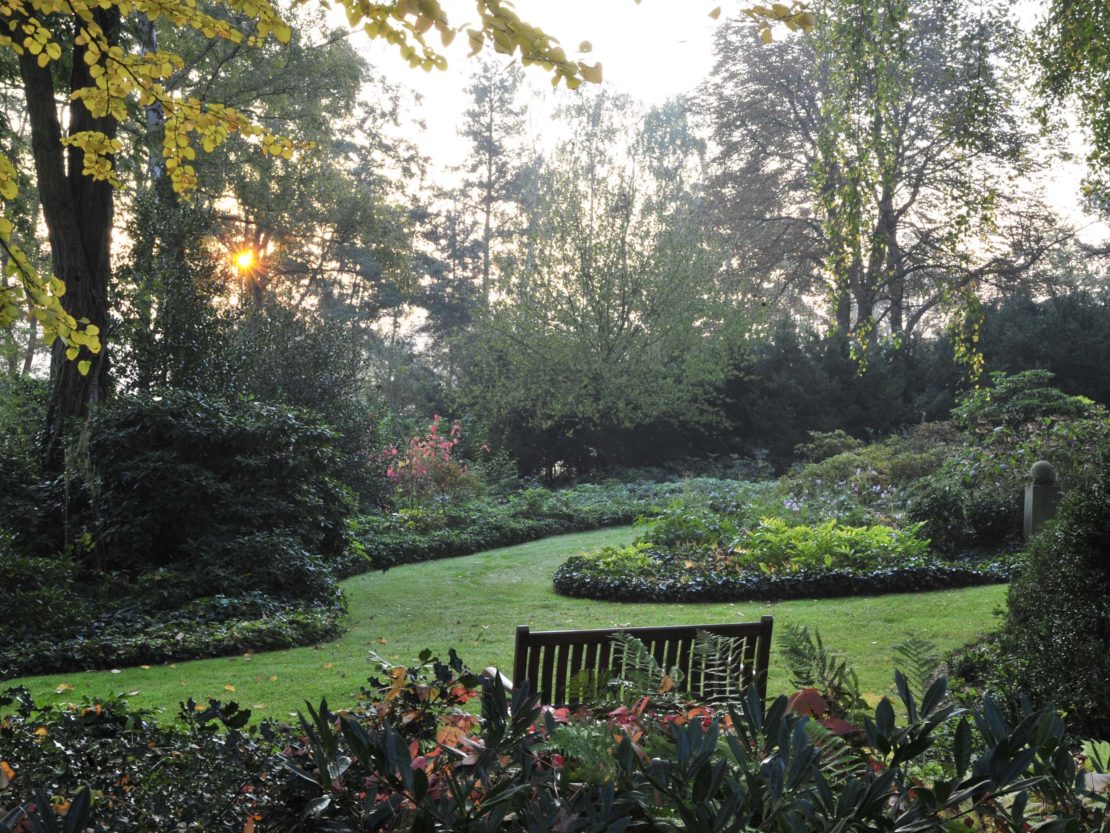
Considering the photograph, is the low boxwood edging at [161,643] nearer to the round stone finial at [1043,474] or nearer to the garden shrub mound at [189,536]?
the garden shrub mound at [189,536]

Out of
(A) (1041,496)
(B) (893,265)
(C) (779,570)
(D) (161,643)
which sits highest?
(B) (893,265)

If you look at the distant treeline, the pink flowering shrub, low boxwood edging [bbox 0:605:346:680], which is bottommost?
low boxwood edging [bbox 0:605:346:680]

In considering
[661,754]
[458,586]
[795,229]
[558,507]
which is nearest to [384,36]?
[661,754]

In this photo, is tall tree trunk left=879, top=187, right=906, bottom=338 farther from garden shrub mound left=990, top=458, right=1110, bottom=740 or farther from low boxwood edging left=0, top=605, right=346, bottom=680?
garden shrub mound left=990, top=458, right=1110, bottom=740

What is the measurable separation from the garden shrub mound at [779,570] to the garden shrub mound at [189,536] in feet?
8.66

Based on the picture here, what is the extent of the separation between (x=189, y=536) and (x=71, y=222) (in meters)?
3.70

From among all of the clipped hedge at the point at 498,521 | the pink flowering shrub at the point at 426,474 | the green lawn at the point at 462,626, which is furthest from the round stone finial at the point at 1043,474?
the pink flowering shrub at the point at 426,474

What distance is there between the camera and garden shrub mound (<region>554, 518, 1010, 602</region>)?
8664 millimetres

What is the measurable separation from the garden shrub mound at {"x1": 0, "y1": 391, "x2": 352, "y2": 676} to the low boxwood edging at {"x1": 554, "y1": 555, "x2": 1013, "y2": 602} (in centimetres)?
291

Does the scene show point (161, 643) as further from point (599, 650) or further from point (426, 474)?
point (426, 474)

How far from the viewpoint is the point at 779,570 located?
8.99 m

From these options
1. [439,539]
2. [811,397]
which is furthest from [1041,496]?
[811,397]

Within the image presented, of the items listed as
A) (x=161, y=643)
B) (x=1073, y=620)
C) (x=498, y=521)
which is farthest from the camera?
(x=498, y=521)

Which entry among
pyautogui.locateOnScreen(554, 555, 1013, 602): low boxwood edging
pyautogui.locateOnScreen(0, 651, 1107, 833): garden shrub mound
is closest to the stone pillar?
pyautogui.locateOnScreen(554, 555, 1013, 602): low boxwood edging
